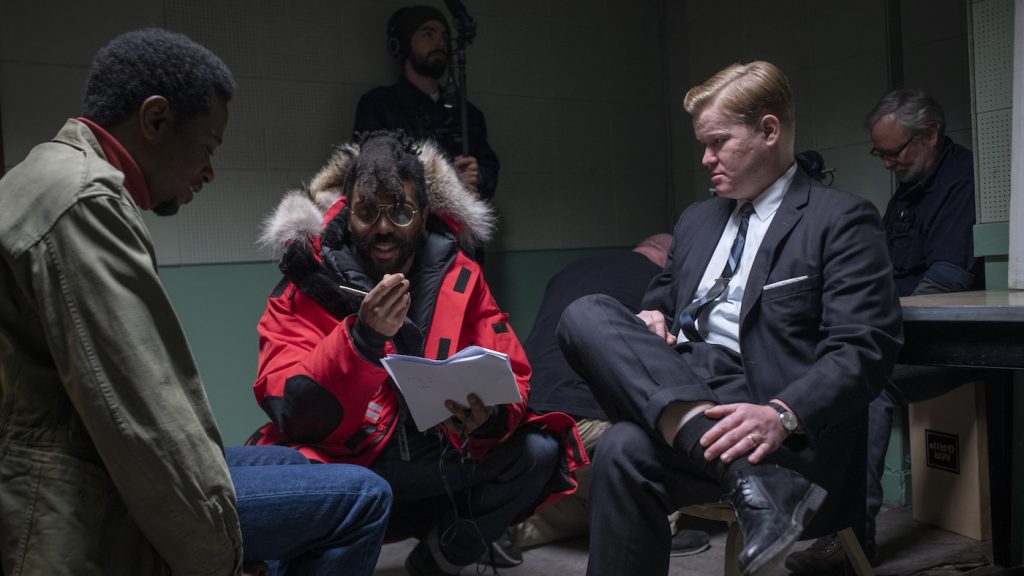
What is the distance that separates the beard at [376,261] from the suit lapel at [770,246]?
37.6 inches

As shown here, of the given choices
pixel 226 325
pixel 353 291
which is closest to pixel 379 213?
pixel 353 291

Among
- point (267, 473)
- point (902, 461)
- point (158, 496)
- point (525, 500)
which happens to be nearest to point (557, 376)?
point (525, 500)

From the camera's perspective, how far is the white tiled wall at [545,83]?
10.8ft

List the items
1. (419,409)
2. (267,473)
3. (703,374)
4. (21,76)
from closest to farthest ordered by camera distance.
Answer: (267,473) < (703,374) < (419,409) < (21,76)

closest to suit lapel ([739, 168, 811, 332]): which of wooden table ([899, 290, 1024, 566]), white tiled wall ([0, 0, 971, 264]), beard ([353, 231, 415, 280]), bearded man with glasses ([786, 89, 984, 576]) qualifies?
wooden table ([899, 290, 1024, 566])

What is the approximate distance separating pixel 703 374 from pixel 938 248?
1.62 meters

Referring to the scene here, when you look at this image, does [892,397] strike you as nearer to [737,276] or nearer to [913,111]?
[737,276]

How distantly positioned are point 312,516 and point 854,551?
46.3 inches

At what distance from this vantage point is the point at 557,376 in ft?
8.99

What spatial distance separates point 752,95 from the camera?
1.81 meters

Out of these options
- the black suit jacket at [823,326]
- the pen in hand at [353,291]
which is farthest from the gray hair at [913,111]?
the pen in hand at [353,291]

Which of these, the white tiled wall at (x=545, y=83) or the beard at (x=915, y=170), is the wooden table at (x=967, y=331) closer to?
the beard at (x=915, y=170)

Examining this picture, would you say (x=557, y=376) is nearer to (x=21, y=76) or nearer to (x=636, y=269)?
(x=636, y=269)

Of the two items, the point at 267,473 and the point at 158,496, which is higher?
the point at 158,496
